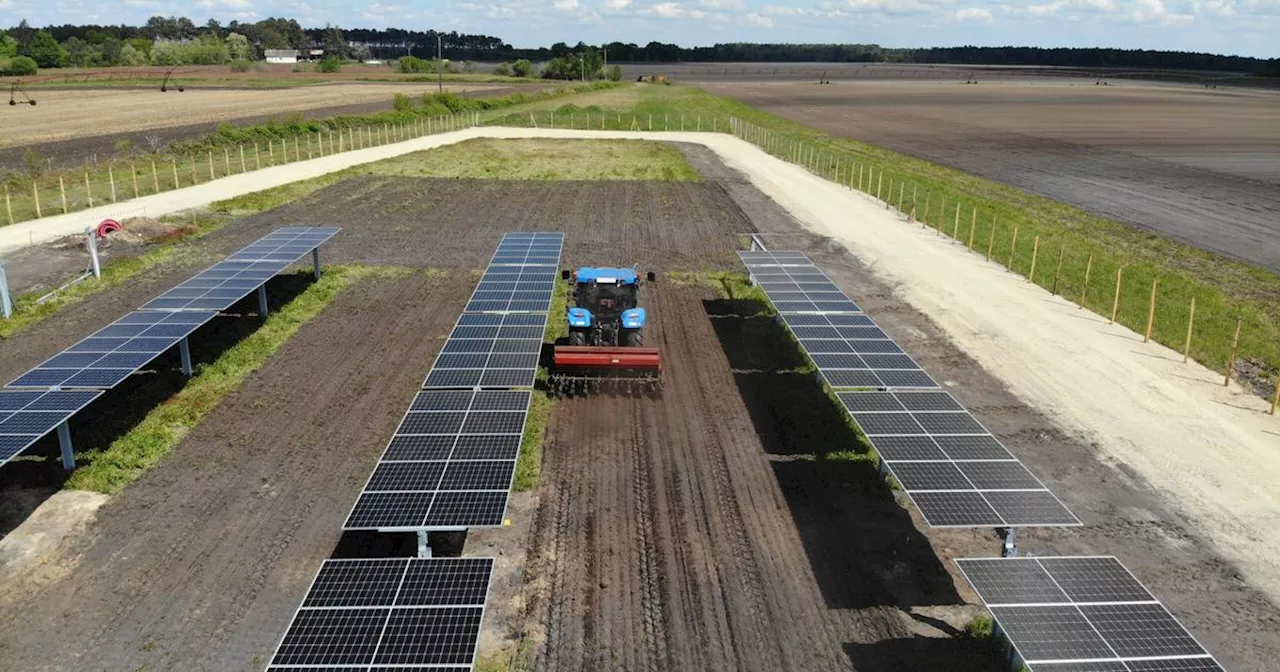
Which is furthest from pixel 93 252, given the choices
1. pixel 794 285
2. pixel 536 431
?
pixel 794 285

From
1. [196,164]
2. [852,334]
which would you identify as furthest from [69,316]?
[196,164]

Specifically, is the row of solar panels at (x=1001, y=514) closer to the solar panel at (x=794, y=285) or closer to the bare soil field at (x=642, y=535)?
the bare soil field at (x=642, y=535)

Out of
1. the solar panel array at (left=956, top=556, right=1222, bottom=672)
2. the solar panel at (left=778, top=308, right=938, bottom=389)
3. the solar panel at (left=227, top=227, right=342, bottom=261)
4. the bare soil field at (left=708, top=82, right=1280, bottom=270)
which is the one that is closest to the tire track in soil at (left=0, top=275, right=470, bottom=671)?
the solar panel at (left=227, top=227, right=342, bottom=261)

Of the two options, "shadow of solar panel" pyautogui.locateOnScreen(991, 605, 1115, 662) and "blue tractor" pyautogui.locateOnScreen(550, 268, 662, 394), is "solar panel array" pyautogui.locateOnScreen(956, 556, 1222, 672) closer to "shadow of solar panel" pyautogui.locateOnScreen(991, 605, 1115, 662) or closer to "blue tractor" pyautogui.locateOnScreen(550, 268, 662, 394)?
"shadow of solar panel" pyautogui.locateOnScreen(991, 605, 1115, 662)

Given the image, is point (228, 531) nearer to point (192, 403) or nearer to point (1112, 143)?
point (192, 403)

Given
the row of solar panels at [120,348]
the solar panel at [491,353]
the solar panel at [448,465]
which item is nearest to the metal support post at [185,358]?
the row of solar panels at [120,348]
